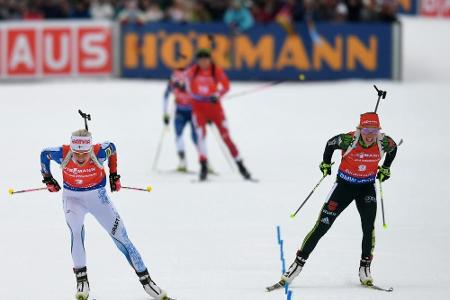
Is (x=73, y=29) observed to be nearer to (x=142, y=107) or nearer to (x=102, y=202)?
(x=142, y=107)

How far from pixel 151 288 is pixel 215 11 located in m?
18.2

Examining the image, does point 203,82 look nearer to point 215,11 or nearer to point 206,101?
point 206,101

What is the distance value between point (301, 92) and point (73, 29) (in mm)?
5764

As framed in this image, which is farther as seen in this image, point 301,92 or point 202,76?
point 301,92

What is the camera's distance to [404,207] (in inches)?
688

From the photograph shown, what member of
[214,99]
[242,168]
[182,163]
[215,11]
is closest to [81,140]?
[214,99]

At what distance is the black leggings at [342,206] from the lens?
1267cm

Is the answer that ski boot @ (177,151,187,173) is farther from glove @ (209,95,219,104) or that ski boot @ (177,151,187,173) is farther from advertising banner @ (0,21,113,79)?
advertising banner @ (0,21,113,79)

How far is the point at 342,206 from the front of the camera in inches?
499

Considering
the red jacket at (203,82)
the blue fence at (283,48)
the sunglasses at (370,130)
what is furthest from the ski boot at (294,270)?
the blue fence at (283,48)

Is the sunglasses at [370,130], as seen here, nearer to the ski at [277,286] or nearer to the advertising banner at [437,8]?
the ski at [277,286]

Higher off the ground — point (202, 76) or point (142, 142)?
point (202, 76)

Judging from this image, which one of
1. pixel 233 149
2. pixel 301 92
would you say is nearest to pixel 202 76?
pixel 233 149

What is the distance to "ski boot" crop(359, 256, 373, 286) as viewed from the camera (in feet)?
42.1
